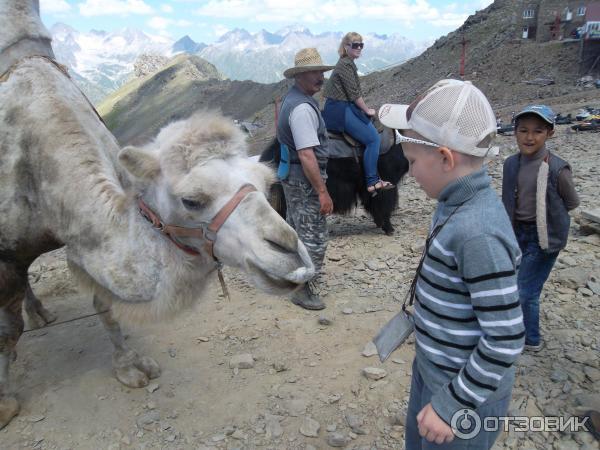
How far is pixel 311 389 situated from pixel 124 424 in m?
1.31

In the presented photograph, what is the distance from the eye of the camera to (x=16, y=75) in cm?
289

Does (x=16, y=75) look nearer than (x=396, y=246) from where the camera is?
Yes

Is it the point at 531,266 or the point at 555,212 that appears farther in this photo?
the point at 531,266

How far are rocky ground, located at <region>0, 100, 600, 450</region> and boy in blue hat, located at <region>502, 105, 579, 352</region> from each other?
2.36 feet

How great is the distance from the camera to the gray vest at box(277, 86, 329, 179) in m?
3.60

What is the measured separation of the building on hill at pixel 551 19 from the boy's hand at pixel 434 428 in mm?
25842

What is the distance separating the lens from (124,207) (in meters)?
2.45

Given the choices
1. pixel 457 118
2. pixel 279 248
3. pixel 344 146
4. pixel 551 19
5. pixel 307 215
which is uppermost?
pixel 551 19

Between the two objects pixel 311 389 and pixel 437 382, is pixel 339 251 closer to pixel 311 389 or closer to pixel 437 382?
pixel 311 389

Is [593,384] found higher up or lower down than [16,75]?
lower down

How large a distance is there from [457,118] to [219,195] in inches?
47.7

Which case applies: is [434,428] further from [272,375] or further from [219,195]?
[272,375]

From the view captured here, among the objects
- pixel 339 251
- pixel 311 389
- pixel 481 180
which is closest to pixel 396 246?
pixel 339 251

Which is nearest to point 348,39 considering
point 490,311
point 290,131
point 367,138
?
→ point 367,138
